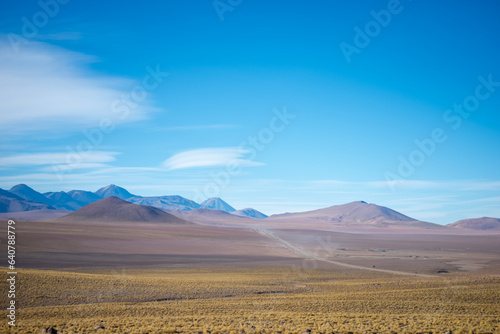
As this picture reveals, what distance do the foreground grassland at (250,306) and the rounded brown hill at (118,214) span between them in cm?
15563

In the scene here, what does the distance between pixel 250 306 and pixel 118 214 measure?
176164 millimetres

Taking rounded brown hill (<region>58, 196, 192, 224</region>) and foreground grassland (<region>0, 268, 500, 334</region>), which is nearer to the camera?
foreground grassland (<region>0, 268, 500, 334</region>)

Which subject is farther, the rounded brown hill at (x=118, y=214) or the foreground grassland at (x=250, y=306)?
the rounded brown hill at (x=118, y=214)

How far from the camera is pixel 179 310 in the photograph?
21156 mm

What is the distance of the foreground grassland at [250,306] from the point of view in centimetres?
1677

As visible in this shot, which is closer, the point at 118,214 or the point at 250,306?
the point at 250,306

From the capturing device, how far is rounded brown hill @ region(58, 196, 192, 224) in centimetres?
17568

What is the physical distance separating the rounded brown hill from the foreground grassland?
156 m

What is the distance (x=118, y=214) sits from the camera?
7259 inches

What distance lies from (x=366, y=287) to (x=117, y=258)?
37718mm

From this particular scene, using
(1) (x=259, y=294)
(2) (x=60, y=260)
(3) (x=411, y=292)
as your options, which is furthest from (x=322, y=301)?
(2) (x=60, y=260)

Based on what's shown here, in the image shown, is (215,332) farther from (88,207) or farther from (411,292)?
(88,207)

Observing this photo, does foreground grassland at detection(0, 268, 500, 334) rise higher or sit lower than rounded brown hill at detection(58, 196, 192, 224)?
lower

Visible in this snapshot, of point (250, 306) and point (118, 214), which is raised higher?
point (118, 214)
